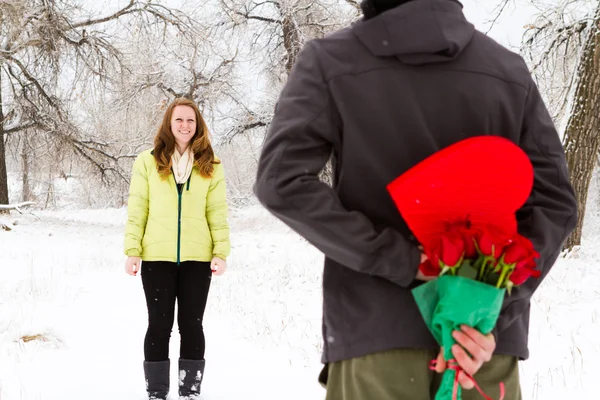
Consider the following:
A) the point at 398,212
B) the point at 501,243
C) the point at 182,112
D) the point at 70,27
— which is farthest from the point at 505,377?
the point at 70,27

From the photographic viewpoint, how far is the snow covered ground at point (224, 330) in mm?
4441

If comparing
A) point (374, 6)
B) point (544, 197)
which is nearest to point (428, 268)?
point (544, 197)

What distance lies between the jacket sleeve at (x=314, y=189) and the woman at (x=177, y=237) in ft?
8.51

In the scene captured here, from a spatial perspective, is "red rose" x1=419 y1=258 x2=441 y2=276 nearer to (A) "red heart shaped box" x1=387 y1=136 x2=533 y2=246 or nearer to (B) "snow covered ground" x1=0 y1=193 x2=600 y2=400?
(A) "red heart shaped box" x1=387 y1=136 x2=533 y2=246

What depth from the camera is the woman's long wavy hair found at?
4034 millimetres

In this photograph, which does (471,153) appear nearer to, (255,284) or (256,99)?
(255,284)

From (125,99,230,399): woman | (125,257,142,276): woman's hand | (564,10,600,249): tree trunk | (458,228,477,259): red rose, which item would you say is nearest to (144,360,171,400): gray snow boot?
(125,99,230,399): woman

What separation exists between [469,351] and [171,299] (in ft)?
9.43

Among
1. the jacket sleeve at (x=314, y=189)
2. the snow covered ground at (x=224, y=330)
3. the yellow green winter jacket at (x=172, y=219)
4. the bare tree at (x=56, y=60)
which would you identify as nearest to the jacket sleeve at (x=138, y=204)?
the yellow green winter jacket at (x=172, y=219)

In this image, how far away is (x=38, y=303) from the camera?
22.8 ft

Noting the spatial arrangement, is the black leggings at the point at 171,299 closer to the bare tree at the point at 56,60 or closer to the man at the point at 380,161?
the man at the point at 380,161

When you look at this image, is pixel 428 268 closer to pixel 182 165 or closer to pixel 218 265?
pixel 218 265

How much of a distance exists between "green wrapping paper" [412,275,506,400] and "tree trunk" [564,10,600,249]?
795 centimetres

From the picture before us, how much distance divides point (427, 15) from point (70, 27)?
53.8ft
